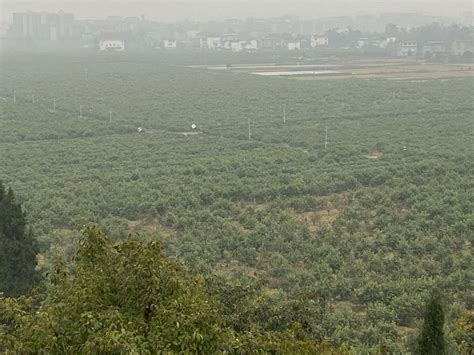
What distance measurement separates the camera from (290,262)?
18.4m

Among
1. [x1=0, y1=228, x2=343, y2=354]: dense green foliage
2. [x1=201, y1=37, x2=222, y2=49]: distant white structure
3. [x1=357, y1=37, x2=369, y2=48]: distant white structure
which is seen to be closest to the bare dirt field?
[x1=357, y1=37, x2=369, y2=48]: distant white structure

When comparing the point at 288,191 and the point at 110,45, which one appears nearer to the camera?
the point at 288,191

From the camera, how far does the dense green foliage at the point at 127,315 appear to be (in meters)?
6.18

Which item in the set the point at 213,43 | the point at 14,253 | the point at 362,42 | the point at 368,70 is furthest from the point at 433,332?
the point at 213,43

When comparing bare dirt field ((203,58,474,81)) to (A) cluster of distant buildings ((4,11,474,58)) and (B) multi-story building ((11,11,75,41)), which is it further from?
(B) multi-story building ((11,11,75,41))

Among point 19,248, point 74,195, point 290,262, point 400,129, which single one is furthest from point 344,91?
point 19,248

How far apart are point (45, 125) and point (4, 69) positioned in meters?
46.9

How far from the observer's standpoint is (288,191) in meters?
25.3

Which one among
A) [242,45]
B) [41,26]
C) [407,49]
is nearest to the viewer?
[407,49]

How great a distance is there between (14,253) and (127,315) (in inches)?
273

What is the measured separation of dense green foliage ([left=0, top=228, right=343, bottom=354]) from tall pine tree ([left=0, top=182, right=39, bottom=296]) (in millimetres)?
5010

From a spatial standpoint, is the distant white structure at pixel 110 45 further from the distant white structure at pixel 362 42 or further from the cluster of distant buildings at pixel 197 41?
the distant white structure at pixel 362 42

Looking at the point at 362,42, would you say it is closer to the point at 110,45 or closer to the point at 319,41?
the point at 319,41

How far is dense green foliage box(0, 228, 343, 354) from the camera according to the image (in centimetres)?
618
